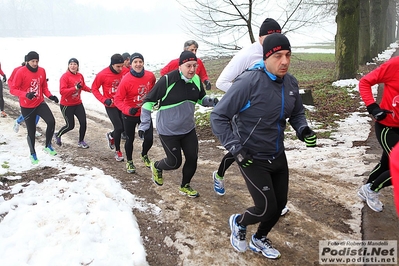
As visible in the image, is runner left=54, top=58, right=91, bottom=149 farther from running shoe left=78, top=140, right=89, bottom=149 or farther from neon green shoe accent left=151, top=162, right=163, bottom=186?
neon green shoe accent left=151, top=162, right=163, bottom=186

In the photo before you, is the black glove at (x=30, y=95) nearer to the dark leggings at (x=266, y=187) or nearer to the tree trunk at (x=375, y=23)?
the dark leggings at (x=266, y=187)

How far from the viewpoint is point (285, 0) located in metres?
12.8

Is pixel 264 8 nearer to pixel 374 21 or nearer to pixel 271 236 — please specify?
pixel 271 236

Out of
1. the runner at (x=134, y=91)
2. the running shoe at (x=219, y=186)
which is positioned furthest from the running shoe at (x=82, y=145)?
the running shoe at (x=219, y=186)

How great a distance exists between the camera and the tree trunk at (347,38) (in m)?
12.9

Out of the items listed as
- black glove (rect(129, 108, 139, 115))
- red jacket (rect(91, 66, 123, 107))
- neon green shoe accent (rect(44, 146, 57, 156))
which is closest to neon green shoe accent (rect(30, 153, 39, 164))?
neon green shoe accent (rect(44, 146, 57, 156))

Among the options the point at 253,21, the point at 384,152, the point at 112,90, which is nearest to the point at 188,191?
the point at 384,152

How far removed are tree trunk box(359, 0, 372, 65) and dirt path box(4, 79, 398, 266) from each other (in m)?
15.1

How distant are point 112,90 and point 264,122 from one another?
5.12 m

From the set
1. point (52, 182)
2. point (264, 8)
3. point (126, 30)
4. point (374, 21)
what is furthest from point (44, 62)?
point (126, 30)

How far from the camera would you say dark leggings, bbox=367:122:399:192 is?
13.5 ft

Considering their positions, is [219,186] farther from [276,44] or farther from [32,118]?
[32,118]

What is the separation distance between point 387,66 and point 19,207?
4882 millimetres

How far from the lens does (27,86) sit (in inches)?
289
